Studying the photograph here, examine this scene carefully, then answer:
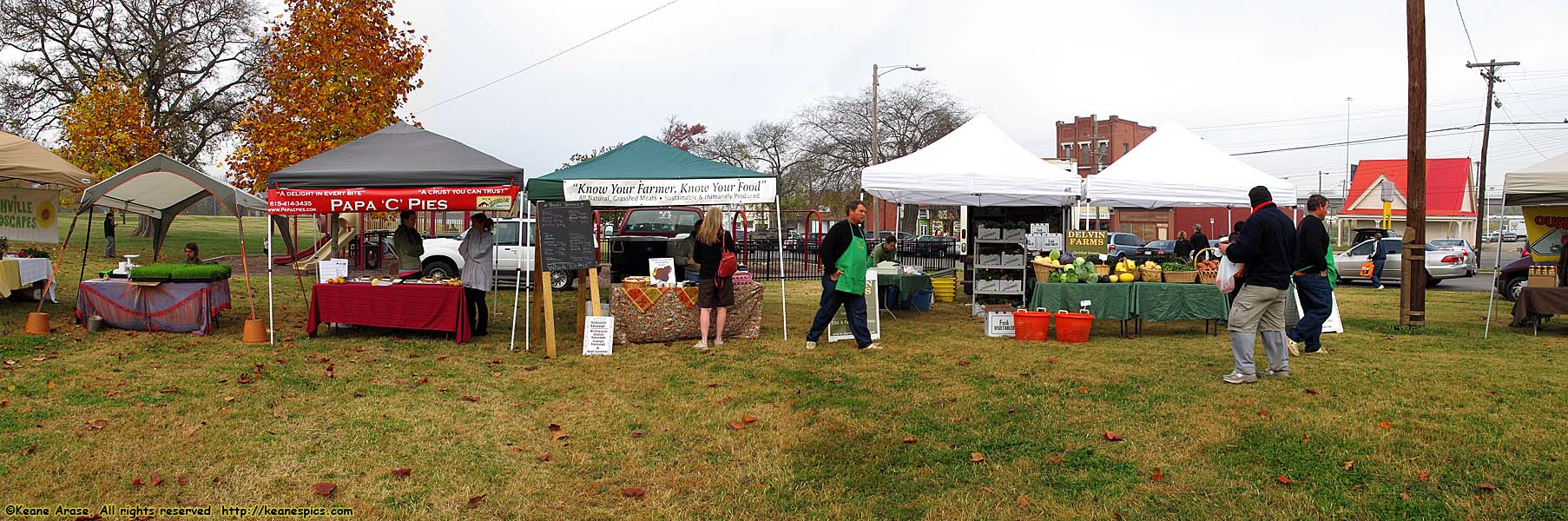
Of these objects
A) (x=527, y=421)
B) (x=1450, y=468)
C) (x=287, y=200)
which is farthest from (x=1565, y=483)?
(x=287, y=200)

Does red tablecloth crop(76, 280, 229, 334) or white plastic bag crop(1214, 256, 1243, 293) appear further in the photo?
red tablecloth crop(76, 280, 229, 334)

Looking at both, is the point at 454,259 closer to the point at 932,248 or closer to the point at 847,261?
the point at 847,261

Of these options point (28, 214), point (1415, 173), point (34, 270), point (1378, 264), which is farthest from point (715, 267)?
point (1378, 264)

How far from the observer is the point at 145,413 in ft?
18.7

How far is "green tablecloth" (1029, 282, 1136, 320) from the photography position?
9.37 metres

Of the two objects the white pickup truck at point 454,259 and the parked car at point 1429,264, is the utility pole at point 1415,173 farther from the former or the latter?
the white pickup truck at point 454,259

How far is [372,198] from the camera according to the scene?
8625mm

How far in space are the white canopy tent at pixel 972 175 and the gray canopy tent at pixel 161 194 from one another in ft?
22.1

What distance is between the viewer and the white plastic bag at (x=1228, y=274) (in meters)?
6.85

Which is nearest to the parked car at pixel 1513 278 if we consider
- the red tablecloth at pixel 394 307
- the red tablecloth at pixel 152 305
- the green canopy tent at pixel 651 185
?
the green canopy tent at pixel 651 185

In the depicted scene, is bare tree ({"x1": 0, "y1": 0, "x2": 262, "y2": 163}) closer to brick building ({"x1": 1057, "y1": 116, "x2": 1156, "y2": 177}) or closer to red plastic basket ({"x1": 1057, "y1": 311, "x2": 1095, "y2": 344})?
red plastic basket ({"x1": 1057, "y1": 311, "x2": 1095, "y2": 344})

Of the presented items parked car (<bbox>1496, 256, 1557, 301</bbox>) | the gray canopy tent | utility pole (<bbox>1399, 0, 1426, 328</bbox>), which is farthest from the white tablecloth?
parked car (<bbox>1496, 256, 1557, 301</bbox>)

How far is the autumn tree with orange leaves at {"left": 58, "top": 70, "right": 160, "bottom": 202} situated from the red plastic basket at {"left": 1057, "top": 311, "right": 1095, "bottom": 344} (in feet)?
72.6

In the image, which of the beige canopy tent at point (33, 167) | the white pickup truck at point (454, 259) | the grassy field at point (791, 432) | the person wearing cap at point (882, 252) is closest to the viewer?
the grassy field at point (791, 432)
